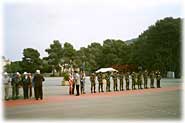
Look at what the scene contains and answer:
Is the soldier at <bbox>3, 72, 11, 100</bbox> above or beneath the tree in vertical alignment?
beneath

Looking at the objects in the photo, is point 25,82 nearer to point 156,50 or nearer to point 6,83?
point 6,83

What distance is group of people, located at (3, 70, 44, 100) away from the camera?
19.4 metres

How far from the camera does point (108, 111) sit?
13.8m

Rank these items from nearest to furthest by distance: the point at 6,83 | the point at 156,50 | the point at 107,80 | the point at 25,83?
the point at 6,83 → the point at 25,83 → the point at 107,80 → the point at 156,50

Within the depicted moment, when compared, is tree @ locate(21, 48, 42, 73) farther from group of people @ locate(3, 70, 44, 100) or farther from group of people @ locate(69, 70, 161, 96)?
group of people @ locate(69, 70, 161, 96)

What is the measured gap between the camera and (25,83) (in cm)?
2039

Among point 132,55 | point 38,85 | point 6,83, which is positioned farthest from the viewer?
point 132,55

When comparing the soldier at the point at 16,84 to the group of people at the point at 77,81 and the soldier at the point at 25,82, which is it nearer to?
the soldier at the point at 25,82

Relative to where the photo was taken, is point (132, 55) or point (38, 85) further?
point (132, 55)

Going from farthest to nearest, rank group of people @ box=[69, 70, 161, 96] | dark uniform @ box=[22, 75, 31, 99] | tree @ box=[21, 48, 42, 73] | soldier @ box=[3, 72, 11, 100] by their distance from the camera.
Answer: group of people @ box=[69, 70, 161, 96] → dark uniform @ box=[22, 75, 31, 99] → soldier @ box=[3, 72, 11, 100] → tree @ box=[21, 48, 42, 73]

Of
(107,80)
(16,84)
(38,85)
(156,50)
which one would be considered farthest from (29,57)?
(156,50)

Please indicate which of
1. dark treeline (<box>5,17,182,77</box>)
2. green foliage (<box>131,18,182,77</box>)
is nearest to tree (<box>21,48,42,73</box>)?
dark treeline (<box>5,17,182,77</box>)

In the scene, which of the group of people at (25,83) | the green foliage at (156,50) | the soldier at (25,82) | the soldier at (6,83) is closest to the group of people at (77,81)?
the group of people at (25,83)

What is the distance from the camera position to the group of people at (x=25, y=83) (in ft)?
63.7
